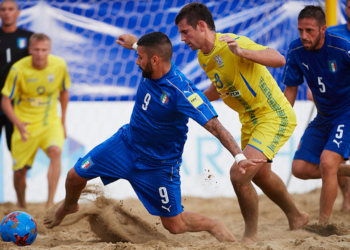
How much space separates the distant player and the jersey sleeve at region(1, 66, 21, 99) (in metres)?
0.35

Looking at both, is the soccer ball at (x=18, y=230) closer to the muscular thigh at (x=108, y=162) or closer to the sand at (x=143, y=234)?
the sand at (x=143, y=234)

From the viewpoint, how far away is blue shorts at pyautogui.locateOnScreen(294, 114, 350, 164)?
12.8ft

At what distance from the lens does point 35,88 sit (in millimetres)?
5723

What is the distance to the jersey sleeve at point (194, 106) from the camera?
2986mm

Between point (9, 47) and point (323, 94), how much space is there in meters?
4.56

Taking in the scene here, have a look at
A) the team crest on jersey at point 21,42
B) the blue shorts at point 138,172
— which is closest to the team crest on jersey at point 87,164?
the blue shorts at point 138,172

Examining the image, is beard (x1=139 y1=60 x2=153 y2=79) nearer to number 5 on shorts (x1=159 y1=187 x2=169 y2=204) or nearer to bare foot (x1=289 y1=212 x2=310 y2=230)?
number 5 on shorts (x1=159 y1=187 x2=169 y2=204)

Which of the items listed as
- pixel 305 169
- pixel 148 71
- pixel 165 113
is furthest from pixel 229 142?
pixel 305 169

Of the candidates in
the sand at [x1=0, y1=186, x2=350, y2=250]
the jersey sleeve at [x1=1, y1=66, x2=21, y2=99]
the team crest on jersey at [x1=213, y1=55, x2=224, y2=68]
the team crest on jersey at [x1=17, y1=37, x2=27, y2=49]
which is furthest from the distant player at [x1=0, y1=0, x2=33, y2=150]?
the team crest on jersey at [x1=213, y1=55, x2=224, y2=68]

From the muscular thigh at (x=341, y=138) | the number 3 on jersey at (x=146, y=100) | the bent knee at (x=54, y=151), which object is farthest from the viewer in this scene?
the bent knee at (x=54, y=151)

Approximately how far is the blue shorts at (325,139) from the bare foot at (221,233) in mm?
1251

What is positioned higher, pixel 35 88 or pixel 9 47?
pixel 9 47

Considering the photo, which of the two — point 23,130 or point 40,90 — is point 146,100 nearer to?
point 23,130

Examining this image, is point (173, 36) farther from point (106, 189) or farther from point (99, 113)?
point (106, 189)
